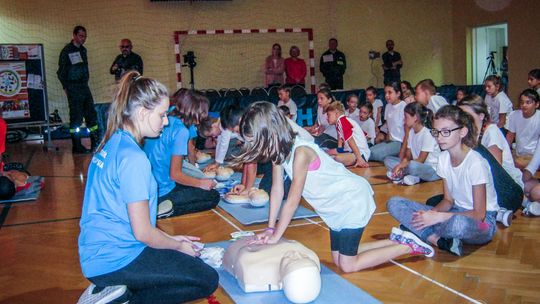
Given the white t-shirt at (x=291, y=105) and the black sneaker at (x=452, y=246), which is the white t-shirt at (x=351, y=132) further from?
the black sneaker at (x=452, y=246)

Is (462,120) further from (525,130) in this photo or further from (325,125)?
(325,125)

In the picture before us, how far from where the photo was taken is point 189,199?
4.83 meters

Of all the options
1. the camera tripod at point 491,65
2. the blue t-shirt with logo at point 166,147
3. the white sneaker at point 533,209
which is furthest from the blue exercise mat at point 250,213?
the camera tripod at point 491,65

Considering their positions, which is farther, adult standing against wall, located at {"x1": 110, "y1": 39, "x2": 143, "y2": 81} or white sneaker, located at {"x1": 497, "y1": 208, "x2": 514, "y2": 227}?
adult standing against wall, located at {"x1": 110, "y1": 39, "x2": 143, "y2": 81}

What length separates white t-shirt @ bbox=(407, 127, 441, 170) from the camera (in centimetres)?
574

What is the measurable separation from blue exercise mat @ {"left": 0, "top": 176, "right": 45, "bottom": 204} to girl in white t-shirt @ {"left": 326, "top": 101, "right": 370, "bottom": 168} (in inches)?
139

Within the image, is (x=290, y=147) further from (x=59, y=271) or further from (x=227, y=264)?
(x=59, y=271)

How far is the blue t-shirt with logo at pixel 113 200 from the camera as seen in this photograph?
2.36 meters

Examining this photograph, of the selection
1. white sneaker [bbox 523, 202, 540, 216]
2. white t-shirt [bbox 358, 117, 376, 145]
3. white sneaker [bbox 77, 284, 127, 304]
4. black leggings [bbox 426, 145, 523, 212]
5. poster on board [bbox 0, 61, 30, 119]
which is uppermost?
poster on board [bbox 0, 61, 30, 119]

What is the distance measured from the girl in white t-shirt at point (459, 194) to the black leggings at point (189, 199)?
1.96m

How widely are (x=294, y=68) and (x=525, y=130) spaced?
777cm

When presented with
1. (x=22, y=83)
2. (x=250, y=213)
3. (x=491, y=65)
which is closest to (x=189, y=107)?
(x=250, y=213)

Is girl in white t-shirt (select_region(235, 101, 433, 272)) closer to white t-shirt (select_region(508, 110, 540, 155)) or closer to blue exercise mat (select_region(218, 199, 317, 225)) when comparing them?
blue exercise mat (select_region(218, 199, 317, 225))

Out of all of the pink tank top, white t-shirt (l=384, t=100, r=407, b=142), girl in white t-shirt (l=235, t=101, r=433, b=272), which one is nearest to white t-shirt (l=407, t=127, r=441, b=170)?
white t-shirt (l=384, t=100, r=407, b=142)
